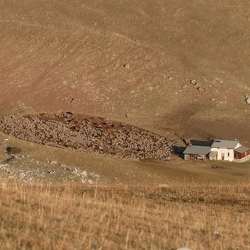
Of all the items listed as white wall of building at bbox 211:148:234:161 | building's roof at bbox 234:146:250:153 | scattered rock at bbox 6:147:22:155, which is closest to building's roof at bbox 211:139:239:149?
white wall of building at bbox 211:148:234:161

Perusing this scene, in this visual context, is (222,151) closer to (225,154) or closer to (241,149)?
(225,154)

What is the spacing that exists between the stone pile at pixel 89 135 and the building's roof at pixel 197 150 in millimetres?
2558

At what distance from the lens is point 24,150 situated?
60.8 meters

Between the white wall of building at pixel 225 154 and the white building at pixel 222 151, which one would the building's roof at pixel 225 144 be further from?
the white wall of building at pixel 225 154

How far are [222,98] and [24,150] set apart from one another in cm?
4590

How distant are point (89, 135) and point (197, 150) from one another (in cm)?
1531

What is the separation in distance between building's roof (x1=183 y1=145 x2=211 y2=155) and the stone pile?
256 centimetres

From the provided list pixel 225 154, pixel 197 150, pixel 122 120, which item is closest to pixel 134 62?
pixel 122 120

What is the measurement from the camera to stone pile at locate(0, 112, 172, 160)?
248ft

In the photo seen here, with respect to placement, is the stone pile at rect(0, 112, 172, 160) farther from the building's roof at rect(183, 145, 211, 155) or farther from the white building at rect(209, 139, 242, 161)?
the white building at rect(209, 139, 242, 161)

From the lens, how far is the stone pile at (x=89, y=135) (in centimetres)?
7550

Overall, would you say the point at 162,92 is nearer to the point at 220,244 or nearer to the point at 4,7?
the point at 4,7

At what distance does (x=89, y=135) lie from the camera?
81562mm

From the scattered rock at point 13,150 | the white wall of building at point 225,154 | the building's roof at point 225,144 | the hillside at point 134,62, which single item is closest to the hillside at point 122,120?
the scattered rock at point 13,150
